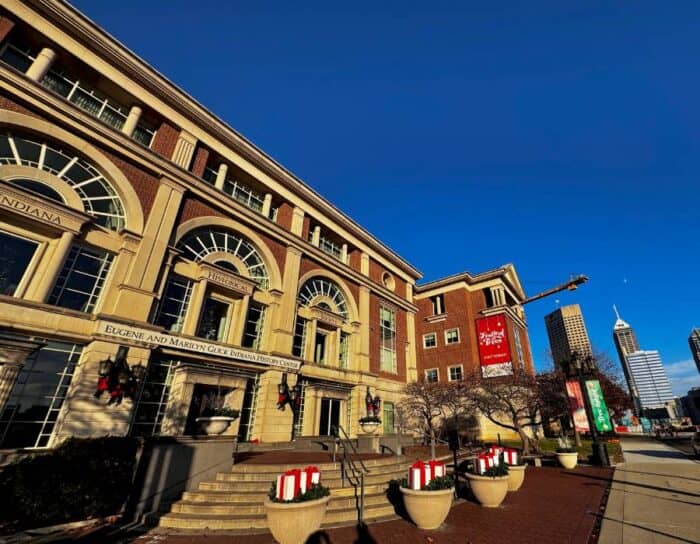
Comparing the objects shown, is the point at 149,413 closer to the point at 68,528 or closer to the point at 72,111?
the point at 68,528

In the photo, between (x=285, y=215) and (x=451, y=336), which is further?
(x=451, y=336)

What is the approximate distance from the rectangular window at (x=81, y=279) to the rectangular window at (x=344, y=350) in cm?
1479

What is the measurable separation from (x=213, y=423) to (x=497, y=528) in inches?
348

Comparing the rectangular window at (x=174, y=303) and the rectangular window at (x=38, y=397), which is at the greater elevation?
the rectangular window at (x=174, y=303)

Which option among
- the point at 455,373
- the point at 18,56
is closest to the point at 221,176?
the point at 18,56

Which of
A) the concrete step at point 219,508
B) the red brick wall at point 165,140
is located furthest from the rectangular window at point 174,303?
the concrete step at point 219,508

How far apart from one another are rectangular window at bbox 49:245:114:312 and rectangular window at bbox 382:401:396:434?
19521 mm

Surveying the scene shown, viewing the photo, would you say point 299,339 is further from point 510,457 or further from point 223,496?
point 510,457

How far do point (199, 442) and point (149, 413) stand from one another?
18.3 feet

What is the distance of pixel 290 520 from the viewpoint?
19.3ft

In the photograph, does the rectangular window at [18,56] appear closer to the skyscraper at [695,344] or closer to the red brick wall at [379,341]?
the red brick wall at [379,341]

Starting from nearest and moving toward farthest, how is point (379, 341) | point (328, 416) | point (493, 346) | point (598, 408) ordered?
point (598, 408)
point (328, 416)
point (379, 341)
point (493, 346)

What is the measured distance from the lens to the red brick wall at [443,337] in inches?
1282

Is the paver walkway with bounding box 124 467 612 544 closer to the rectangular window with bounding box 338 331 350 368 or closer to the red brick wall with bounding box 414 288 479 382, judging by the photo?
the rectangular window with bounding box 338 331 350 368
